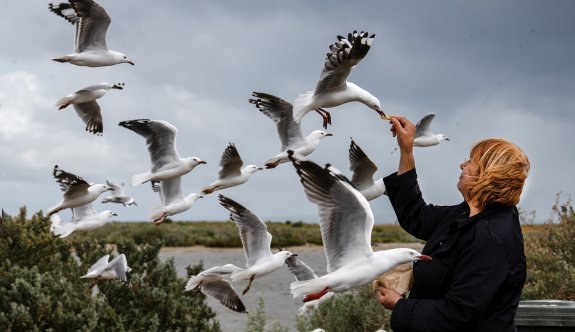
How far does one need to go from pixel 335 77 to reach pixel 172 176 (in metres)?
2.45

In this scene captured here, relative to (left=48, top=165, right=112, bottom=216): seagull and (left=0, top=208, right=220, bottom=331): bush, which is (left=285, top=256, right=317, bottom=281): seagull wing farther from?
(left=0, top=208, right=220, bottom=331): bush

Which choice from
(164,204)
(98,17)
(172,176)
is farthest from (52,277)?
(98,17)

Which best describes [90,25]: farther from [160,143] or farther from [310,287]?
[310,287]

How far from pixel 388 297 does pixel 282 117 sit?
406cm

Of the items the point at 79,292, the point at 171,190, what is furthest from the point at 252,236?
→ the point at 79,292

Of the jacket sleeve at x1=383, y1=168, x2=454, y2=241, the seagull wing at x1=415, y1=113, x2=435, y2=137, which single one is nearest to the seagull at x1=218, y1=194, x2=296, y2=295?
the jacket sleeve at x1=383, y1=168, x2=454, y2=241

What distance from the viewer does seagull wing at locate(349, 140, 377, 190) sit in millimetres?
6242

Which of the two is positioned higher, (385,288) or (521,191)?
(521,191)

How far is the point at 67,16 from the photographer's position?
22.8 feet

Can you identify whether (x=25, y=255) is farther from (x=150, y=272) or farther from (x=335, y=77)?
(x=335, y=77)

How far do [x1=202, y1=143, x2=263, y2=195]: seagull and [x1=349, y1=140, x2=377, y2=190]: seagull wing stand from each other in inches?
41.0

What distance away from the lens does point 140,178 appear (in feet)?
22.5

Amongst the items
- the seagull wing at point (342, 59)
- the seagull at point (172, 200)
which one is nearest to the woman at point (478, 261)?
the seagull wing at point (342, 59)

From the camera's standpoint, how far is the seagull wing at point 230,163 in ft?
22.7
